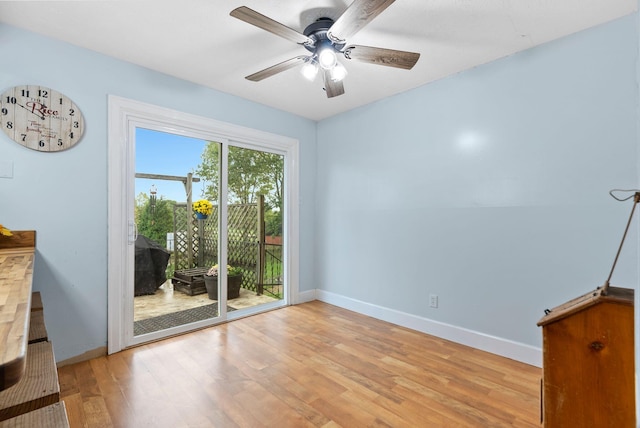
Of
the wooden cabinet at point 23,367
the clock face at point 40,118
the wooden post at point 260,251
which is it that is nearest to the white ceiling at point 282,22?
the clock face at point 40,118

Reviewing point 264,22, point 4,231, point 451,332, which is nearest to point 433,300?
point 451,332

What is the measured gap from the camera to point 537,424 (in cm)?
166

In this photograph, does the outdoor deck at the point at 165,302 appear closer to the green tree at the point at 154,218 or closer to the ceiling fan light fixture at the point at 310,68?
the green tree at the point at 154,218

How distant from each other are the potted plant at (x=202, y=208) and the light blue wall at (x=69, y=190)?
786 mm

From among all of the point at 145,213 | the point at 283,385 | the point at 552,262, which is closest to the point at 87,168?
the point at 145,213

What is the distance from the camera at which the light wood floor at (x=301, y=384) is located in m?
1.71

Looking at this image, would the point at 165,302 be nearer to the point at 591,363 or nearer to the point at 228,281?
the point at 228,281

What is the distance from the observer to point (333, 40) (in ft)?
6.31

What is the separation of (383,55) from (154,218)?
2.35 m

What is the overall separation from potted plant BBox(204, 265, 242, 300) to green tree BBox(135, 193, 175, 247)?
1.87 feet

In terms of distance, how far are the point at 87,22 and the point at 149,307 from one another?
90.2 inches

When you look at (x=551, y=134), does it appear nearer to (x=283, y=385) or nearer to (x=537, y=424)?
(x=537, y=424)

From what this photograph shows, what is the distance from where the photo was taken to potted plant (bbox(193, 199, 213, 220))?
3057 millimetres

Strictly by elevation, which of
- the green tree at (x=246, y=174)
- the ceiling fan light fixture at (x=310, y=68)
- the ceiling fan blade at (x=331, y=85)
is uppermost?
the ceiling fan light fixture at (x=310, y=68)
